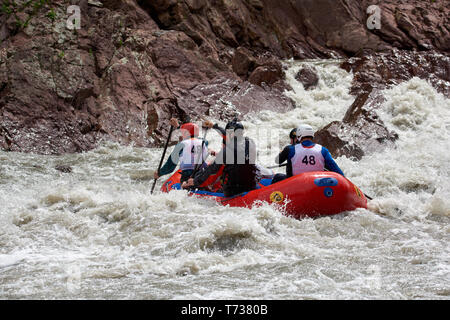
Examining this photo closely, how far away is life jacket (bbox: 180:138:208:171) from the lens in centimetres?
671

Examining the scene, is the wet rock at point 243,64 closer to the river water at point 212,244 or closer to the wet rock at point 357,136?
the wet rock at point 357,136

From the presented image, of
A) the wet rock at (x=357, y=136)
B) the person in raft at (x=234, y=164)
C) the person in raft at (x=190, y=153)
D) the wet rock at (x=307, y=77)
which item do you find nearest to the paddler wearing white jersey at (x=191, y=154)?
the person in raft at (x=190, y=153)

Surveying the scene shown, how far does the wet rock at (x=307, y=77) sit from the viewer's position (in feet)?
46.1

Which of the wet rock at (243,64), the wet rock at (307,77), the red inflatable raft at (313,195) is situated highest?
the wet rock at (243,64)

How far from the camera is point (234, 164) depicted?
5.62 meters

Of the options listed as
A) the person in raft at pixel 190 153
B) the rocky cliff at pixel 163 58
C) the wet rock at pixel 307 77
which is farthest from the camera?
the wet rock at pixel 307 77

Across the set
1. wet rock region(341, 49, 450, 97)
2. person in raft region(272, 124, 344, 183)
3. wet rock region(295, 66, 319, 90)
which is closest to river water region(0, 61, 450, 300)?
person in raft region(272, 124, 344, 183)

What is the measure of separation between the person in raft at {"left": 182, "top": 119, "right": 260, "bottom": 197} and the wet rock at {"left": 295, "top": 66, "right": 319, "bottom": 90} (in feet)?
28.3

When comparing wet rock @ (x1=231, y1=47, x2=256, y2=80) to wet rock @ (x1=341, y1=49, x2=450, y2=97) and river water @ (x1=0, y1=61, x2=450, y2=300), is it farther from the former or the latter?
river water @ (x1=0, y1=61, x2=450, y2=300)

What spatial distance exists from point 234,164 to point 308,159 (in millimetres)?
886

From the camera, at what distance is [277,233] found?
455cm

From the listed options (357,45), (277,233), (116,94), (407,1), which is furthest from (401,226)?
(407,1)

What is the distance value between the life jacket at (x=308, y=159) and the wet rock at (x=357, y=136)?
3.29 meters

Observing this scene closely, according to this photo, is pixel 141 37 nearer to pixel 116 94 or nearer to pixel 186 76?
pixel 186 76
